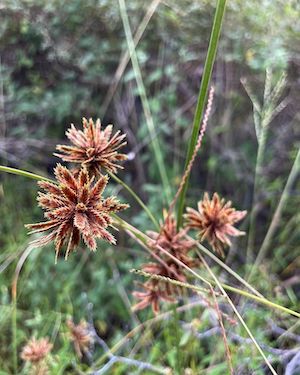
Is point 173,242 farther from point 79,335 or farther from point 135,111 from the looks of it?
point 135,111

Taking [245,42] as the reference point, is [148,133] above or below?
below

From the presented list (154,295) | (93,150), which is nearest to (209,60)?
(93,150)

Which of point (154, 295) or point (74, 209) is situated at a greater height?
point (74, 209)

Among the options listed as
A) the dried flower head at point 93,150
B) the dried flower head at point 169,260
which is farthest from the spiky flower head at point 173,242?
the dried flower head at point 93,150

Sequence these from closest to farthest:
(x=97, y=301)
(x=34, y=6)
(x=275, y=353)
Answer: (x=275, y=353) → (x=97, y=301) → (x=34, y=6)

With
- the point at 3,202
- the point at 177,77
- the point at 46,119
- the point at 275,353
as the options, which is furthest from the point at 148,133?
the point at 275,353

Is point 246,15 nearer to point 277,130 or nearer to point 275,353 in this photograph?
point 277,130

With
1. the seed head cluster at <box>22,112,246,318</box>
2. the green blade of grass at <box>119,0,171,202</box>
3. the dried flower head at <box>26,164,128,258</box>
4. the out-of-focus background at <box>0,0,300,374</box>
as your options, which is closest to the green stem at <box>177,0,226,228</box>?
the seed head cluster at <box>22,112,246,318</box>
